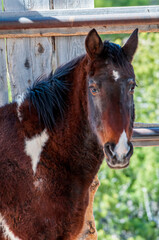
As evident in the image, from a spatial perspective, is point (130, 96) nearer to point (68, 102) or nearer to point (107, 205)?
point (68, 102)

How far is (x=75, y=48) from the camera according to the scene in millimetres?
3148

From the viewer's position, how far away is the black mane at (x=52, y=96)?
8.28ft

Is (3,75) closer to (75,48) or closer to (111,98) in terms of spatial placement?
(75,48)

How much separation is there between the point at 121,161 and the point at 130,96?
0.49m

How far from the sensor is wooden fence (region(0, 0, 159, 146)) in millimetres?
2861

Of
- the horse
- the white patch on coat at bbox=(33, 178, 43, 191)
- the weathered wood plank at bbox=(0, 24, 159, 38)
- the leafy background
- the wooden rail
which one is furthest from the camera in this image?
the leafy background

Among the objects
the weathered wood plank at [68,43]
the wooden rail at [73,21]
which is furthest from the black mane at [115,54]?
the weathered wood plank at [68,43]

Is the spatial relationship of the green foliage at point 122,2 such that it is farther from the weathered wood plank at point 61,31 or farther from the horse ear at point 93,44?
the horse ear at point 93,44

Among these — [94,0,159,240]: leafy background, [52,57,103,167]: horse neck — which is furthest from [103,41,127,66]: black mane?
[94,0,159,240]: leafy background

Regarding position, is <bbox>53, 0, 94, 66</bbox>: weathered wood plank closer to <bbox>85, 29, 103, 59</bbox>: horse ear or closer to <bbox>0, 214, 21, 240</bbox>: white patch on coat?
<bbox>85, 29, 103, 59</bbox>: horse ear

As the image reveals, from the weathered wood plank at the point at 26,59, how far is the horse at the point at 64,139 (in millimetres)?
534

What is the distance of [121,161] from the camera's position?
86.1 inches

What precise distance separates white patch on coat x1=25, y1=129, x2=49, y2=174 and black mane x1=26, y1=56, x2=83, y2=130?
0.09 metres

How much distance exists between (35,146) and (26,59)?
1.04 meters
